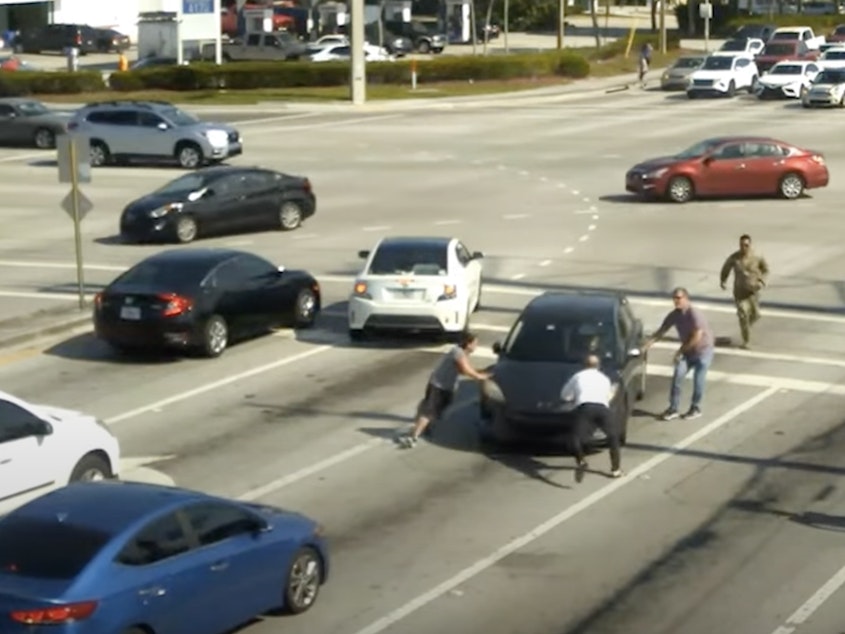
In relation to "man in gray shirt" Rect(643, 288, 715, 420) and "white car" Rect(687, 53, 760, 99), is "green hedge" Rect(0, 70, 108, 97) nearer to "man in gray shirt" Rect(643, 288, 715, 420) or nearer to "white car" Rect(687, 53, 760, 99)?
"white car" Rect(687, 53, 760, 99)

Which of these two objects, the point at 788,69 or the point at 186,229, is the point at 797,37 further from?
the point at 186,229

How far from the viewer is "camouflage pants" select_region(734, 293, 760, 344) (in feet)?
82.6

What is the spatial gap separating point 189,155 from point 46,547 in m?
36.3

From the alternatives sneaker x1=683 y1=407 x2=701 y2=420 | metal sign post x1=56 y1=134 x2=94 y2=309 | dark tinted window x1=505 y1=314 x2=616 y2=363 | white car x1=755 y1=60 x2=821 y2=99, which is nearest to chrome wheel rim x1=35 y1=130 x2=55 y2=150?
metal sign post x1=56 y1=134 x2=94 y2=309

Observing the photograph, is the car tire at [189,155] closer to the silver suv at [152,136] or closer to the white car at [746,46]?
the silver suv at [152,136]

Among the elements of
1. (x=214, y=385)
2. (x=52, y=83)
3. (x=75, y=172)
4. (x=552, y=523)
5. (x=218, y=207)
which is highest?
(x=75, y=172)

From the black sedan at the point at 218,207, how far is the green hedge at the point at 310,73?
116ft

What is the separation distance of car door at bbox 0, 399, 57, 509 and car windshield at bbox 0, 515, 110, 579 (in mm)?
3129

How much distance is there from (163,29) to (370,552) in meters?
64.6

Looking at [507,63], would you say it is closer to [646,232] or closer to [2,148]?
[2,148]

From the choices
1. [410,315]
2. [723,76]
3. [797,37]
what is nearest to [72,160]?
[410,315]

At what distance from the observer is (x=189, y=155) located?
4809cm

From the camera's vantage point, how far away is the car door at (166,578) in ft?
40.6

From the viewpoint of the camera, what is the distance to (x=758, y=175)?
40844 mm
